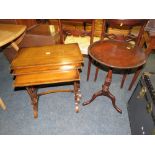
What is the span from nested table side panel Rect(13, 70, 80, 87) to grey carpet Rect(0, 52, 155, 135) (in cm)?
69

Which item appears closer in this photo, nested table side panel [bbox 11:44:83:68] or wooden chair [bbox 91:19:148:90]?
nested table side panel [bbox 11:44:83:68]

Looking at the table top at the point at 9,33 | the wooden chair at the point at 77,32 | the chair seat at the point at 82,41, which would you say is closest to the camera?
the table top at the point at 9,33

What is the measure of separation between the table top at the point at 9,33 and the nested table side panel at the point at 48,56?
19 centimetres

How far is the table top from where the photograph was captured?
1699mm

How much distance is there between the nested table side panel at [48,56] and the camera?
5.34 ft

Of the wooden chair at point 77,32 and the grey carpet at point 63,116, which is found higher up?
the wooden chair at point 77,32

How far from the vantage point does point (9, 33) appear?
1828mm

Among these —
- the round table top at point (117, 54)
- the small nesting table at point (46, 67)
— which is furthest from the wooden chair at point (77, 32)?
the small nesting table at point (46, 67)

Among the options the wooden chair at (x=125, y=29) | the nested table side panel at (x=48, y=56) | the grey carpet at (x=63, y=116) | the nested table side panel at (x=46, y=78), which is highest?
the wooden chair at (x=125, y=29)

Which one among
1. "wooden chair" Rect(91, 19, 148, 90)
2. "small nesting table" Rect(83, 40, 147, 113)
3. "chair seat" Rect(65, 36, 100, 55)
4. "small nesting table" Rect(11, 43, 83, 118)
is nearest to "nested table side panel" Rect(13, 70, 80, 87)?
"small nesting table" Rect(11, 43, 83, 118)

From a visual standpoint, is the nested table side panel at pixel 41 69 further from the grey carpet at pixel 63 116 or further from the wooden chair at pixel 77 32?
the grey carpet at pixel 63 116

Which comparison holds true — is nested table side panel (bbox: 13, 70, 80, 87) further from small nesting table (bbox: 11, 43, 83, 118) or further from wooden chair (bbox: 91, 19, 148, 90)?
wooden chair (bbox: 91, 19, 148, 90)

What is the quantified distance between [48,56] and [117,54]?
0.79 meters
